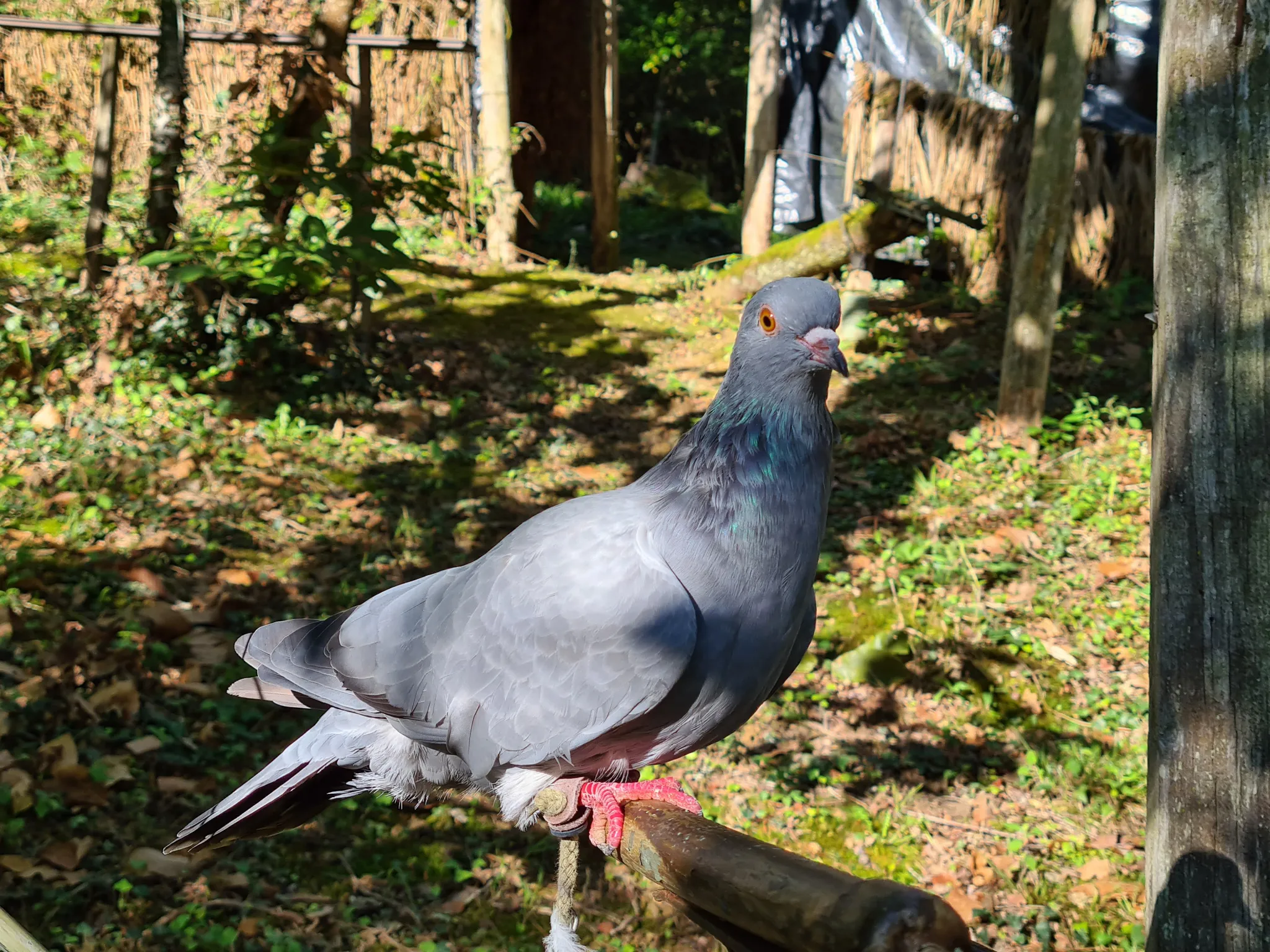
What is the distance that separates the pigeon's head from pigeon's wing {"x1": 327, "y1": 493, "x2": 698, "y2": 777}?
0.44 metres

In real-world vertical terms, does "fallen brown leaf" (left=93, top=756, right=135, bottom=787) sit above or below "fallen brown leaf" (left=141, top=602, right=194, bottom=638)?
below

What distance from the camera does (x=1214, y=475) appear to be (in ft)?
6.84

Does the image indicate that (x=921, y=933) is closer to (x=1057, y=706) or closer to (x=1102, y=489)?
(x=1057, y=706)

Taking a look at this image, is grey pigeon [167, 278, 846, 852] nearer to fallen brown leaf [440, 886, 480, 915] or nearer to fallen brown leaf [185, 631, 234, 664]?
fallen brown leaf [440, 886, 480, 915]

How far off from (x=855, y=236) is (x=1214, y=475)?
6.46m

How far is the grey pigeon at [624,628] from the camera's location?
84.0 inches

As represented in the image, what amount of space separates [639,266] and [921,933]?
958 centimetres

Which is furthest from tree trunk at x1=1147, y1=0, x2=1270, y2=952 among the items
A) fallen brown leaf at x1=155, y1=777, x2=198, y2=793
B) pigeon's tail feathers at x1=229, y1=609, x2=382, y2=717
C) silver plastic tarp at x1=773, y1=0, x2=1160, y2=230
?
silver plastic tarp at x1=773, y1=0, x2=1160, y2=230

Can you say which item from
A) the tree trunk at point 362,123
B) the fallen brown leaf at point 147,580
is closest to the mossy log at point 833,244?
the tree trunk at point 362,123

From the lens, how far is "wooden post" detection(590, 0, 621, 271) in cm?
962

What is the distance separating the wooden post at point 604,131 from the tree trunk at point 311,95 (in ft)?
11.9

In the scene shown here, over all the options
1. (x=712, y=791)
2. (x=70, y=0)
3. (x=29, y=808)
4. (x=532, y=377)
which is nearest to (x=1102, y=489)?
(x=712, y=791)

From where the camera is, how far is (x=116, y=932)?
10.0ft

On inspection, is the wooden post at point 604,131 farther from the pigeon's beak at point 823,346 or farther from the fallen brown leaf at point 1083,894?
the pigeon's beak at point 823,346
